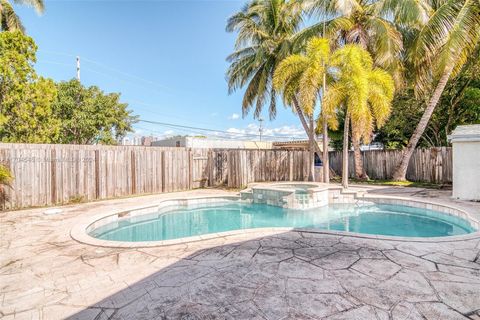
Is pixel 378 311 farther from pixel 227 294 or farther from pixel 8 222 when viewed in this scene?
pixel 8 222

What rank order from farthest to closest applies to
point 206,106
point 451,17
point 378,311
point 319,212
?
point 206,106 < point 451,17 < point 319,212 < point 378,311

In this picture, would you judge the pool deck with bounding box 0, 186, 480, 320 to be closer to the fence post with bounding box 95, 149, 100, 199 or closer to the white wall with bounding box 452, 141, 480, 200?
the fence post with bounding box 95, 149, 100, 199

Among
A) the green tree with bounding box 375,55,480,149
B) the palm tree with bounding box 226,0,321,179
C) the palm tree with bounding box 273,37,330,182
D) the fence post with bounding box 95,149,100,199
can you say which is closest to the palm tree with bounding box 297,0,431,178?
the palm tree with bounding box 226,0,321,179

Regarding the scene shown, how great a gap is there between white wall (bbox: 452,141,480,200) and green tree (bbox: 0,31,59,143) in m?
14.6

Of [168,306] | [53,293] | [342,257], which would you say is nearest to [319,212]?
[342,257]

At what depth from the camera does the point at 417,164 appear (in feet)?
39.0

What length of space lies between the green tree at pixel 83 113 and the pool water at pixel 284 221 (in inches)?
499

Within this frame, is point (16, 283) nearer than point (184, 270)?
Yes

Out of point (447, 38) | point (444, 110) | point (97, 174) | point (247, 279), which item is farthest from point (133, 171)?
point (444, 110)

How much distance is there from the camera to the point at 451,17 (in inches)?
355

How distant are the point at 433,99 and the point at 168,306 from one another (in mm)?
12147

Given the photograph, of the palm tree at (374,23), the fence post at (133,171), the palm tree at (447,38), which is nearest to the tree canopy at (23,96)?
the fence post at (133,171)

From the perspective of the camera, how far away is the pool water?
5719 millimetres

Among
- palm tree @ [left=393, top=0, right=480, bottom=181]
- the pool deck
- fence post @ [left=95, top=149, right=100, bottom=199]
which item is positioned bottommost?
the pool deck
